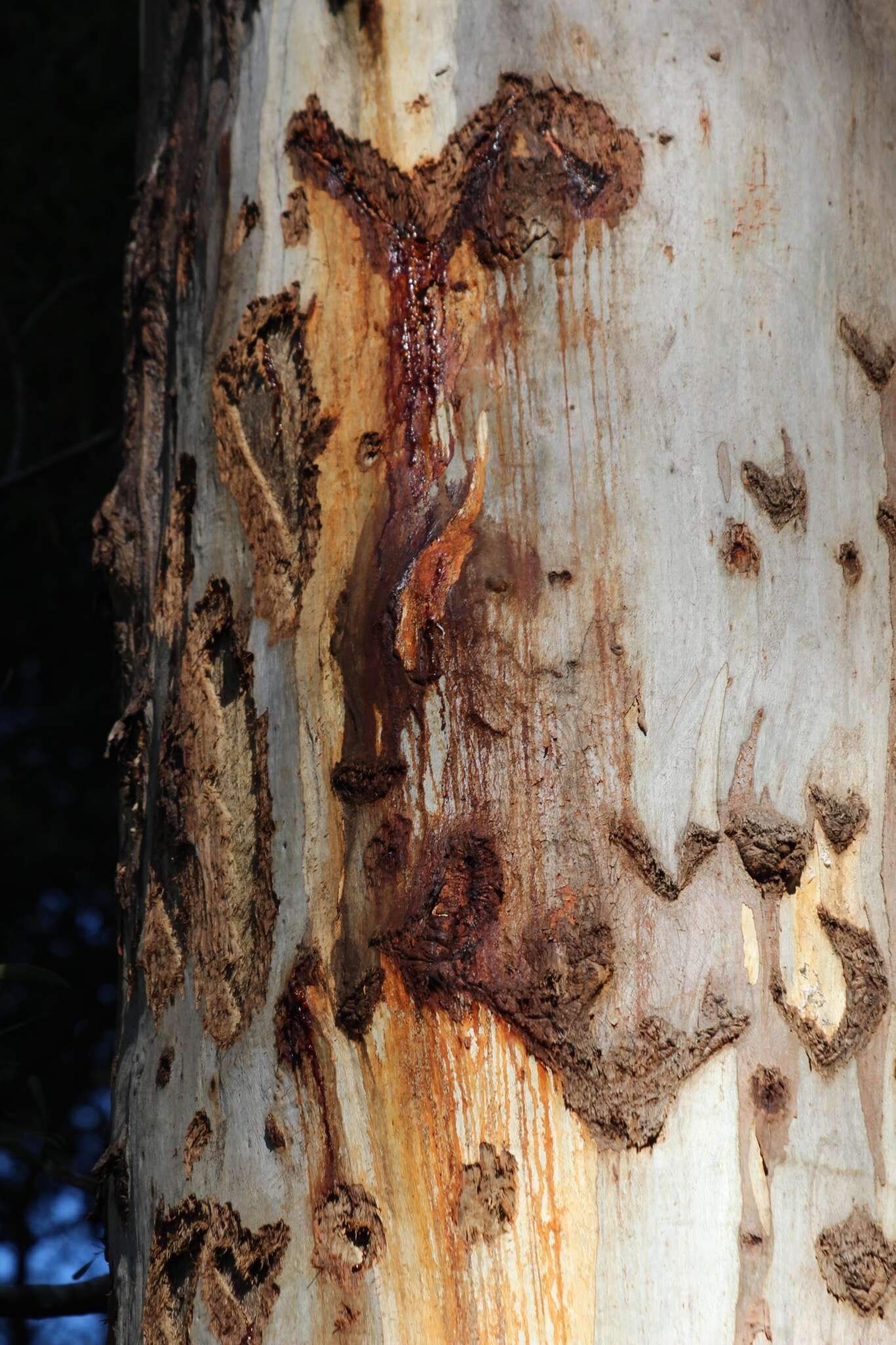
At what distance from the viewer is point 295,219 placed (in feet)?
3.46

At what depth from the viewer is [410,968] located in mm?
828

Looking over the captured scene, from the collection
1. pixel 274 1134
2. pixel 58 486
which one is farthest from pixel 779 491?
pixel 58 486

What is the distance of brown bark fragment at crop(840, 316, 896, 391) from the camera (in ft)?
3.12

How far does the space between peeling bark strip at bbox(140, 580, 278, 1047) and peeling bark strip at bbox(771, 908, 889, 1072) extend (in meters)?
0.37

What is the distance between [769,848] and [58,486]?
293 centimetres

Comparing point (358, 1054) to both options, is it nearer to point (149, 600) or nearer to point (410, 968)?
point (410, 968)

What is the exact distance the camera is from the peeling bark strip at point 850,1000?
31.9 inches

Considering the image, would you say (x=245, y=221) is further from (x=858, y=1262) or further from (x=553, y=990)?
(x=858, y=1262)

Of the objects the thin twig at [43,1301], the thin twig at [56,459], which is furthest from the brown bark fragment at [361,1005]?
the thin twig at [56,459]

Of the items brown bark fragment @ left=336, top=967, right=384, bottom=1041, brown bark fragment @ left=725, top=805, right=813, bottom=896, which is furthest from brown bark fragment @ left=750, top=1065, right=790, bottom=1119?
brown bark fragment @ left=336, top=967, right=384, bottom=1041

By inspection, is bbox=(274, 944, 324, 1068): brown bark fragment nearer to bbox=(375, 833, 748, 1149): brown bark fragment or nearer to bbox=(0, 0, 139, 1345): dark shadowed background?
bbox=(375, 833, 748, 1149): brown bark fragment

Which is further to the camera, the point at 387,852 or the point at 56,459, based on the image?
the point at 56,459

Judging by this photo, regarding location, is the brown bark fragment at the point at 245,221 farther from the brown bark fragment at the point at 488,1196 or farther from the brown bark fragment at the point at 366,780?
the brown bark fragment at the point at 488,1196

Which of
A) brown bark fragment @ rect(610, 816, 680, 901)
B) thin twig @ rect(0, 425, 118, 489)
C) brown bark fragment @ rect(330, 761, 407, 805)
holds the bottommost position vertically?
brown bark fragment @ rect(610, 816, 680, 901)
